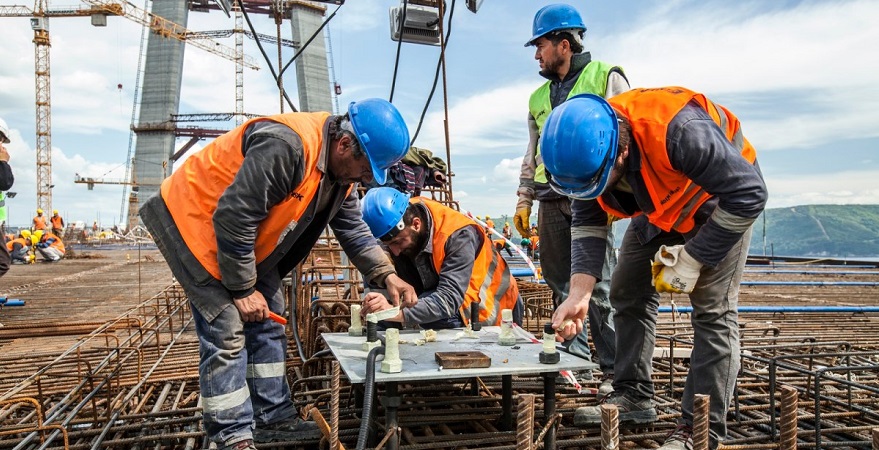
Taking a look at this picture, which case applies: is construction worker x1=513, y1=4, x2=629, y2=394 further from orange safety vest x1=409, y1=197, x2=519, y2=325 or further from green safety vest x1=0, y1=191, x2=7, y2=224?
green safety vest x1=0, y1=191, x2=7, y2=224

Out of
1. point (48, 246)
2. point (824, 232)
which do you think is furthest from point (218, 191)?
point (824, 232)

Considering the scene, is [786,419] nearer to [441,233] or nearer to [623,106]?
[623,106]

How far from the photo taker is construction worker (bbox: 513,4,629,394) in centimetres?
330

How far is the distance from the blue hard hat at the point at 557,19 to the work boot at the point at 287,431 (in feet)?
8.05

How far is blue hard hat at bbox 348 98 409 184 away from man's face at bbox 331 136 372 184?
5 centimetres

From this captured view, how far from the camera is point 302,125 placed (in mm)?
2363

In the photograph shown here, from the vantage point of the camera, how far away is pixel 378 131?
95.0 inches

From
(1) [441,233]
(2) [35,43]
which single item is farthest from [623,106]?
(2) [35,43]

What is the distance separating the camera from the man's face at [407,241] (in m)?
3.64

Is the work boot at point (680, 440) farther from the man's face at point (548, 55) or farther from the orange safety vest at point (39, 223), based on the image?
the orange safety vest at point (39, 223)

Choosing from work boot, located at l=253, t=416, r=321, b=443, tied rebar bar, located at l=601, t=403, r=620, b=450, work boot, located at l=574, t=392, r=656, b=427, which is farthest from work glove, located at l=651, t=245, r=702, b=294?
work boot, located at l=253, t=416, r=321, b=443

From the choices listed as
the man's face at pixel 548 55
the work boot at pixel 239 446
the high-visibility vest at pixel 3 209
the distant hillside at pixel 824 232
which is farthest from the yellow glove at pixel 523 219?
the distant hillside at pixel 824 232

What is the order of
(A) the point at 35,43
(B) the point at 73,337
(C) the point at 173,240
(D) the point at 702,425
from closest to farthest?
(D) the point at 702,425 → (C) the point at 173,240 → (B) the point at 73,337 → (A) the point at 35,43

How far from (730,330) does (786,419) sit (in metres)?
0.94
